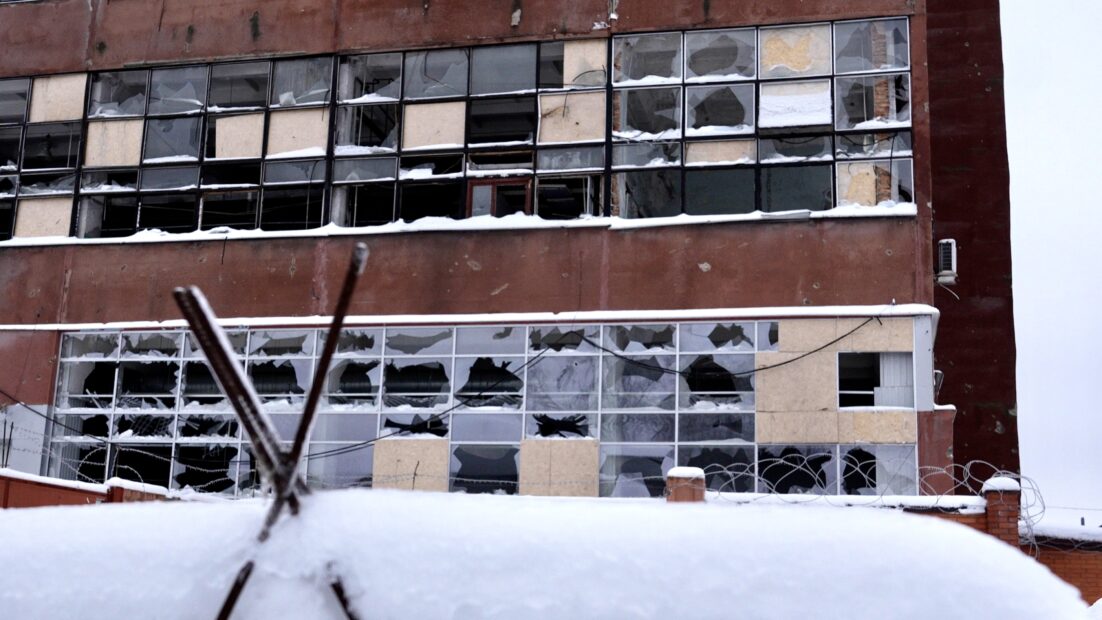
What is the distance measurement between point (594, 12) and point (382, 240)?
15.4ft

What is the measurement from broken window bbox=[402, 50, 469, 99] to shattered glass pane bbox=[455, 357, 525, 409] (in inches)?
166

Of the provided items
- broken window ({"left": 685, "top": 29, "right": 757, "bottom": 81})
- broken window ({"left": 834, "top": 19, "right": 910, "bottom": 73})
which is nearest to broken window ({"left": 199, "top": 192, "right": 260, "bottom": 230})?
broken window ({"left": 685, "top": 29, "right": 757, "bottom": 81})

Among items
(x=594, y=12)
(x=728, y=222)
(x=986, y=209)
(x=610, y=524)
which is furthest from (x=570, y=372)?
(x=610, y=524)

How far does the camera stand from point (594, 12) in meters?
18.2

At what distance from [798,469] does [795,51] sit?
19.8 feet

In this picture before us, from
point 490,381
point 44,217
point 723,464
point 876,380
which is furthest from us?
point 44,217

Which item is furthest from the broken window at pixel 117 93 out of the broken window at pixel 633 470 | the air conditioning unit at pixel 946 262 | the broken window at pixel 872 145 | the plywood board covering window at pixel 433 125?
the air conditioning unit at pixel 946 262

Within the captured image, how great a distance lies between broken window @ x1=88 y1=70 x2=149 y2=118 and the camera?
20047 mm

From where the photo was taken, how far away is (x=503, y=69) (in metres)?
18.5

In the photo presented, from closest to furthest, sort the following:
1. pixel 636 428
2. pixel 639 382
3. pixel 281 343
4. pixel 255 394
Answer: pixel 255 394 < pixel 636 428 < pixel 639 382 < pixel 281 343

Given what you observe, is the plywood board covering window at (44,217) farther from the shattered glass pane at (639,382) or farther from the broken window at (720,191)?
the broken window at (720,191)

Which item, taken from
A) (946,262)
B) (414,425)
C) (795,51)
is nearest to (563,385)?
(414,425)

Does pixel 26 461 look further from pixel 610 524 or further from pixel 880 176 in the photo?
pixel 610 524

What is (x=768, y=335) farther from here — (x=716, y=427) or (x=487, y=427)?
(x=487, y=427)
